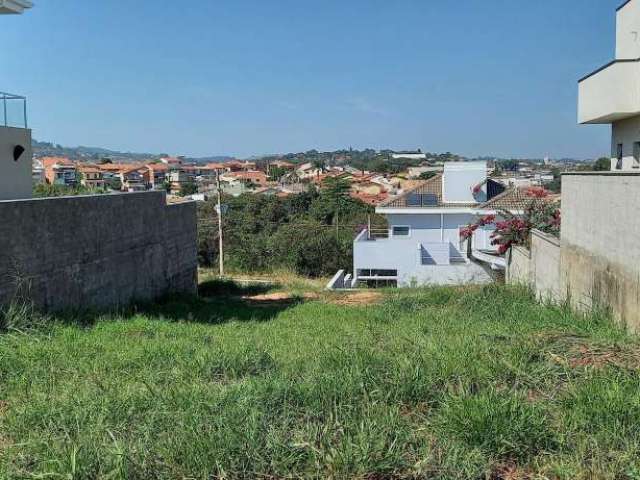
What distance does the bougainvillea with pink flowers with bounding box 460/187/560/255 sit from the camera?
16.9 metres

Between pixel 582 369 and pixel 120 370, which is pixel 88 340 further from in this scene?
pixel 582 369

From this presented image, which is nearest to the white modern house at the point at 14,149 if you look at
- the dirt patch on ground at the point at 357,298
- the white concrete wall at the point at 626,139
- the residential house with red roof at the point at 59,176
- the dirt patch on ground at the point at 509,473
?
the dirt patch on ground at the point at 357,298

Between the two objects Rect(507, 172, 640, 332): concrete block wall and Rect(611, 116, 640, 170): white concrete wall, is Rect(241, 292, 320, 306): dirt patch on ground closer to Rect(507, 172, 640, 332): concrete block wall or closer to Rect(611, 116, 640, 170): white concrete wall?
Rect(507, 172, 640, 332): concrete block wall

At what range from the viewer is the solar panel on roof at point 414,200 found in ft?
108

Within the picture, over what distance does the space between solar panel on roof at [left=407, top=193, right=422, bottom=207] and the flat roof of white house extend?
20.5 meters

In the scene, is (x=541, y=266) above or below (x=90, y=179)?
below

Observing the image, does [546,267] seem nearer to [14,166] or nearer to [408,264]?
[14,166]

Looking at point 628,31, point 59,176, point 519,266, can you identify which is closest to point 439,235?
point 519,266

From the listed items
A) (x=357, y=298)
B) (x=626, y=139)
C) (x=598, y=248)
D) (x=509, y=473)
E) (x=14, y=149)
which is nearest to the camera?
(x=509, y=473)

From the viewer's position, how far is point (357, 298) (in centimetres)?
1742

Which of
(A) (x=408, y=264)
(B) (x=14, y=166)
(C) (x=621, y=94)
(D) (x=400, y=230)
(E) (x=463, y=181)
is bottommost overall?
(A) (x=408, y=264)

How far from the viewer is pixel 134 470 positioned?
3717mm

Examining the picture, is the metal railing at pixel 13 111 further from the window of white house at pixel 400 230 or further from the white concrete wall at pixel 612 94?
the window of white house at pixel 400 230

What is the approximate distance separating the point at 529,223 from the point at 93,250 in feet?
37.5
